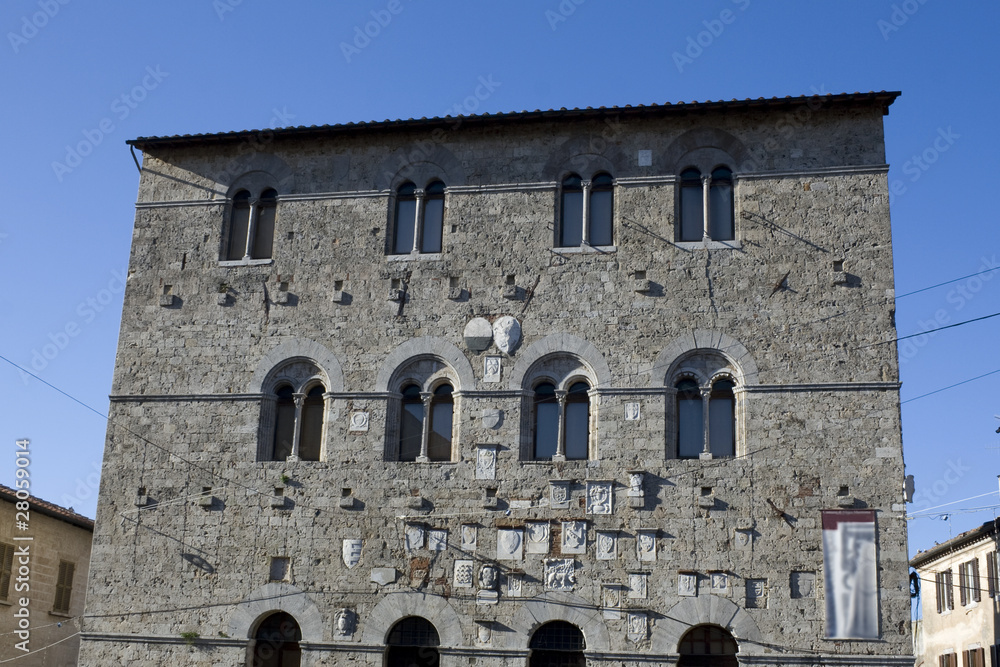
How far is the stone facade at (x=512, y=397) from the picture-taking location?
1641 centimetres

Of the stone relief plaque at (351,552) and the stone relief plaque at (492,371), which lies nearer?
the stone relief plaque at (351,552)

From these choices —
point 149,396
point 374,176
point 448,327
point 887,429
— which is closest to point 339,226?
point 374,176

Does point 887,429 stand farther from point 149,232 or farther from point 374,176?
point 149,232

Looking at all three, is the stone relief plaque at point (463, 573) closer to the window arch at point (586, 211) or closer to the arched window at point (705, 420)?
the arched window at point (705, 420)

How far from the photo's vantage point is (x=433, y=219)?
1897cm

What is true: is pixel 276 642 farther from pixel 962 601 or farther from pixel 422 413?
pixel 962 601

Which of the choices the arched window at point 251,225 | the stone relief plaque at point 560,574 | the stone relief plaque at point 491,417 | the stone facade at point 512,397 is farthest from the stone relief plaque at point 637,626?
the arched window at point 251,225

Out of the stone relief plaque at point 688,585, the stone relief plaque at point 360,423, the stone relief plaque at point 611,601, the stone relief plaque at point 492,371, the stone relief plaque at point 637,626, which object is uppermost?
the stone relief plaque at point 492,371

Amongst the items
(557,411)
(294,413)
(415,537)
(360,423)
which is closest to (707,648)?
(557,411)

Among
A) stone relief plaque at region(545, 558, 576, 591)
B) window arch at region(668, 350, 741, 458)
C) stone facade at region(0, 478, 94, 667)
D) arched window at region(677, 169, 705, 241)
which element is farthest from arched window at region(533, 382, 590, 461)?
stone facade at region(0, 478, 94, 667)

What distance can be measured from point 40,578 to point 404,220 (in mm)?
11984

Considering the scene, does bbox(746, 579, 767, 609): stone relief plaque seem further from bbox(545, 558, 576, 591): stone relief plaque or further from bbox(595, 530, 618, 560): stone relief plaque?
bbox(545, 558, 576, 591): stone relief plaque

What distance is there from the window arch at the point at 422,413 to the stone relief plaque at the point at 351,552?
4.85 feet

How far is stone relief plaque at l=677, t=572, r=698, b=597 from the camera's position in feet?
53.1
